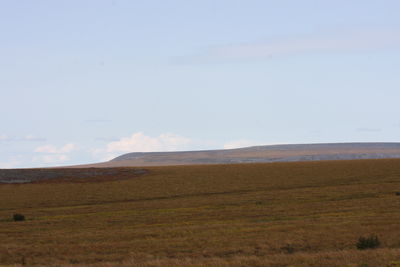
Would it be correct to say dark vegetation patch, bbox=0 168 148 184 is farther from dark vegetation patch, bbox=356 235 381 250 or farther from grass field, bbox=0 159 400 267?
dark vegetation patch, bbox=356 235 381 250

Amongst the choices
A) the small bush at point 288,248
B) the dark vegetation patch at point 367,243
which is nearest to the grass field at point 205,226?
the small bush at point 288,248

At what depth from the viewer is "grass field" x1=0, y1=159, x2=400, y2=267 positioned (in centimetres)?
1998

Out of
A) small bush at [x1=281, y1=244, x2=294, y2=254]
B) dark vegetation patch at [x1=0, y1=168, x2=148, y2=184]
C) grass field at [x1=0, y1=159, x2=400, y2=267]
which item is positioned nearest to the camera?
grass field at [x1=0, y1=159, x2=400, y2=267]

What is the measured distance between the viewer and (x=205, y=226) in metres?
28.2

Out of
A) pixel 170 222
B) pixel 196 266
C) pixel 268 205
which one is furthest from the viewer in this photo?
pixel 268 205

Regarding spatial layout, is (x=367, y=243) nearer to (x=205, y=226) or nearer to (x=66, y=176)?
(x=205, y=226)

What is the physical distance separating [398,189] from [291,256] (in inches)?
1159

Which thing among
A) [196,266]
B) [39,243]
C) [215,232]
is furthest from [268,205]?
[196,266]

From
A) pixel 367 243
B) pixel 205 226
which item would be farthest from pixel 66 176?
pixel 367 243

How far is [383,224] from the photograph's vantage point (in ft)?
84.2

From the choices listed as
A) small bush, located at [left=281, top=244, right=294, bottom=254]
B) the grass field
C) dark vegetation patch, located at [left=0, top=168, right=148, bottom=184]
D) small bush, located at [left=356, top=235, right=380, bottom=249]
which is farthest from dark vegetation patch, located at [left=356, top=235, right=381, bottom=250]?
dark vegetation patch, located at [left=0, top=168, right=148, bottom=184]

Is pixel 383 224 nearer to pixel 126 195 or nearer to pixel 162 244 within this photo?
pixel 162 244

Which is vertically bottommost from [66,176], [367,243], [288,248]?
[288,248]

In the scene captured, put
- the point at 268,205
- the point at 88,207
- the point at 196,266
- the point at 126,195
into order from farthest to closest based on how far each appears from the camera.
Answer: the point at 126,195 → the point at 88,207 → the point at 268,205 → the point at 196,266
